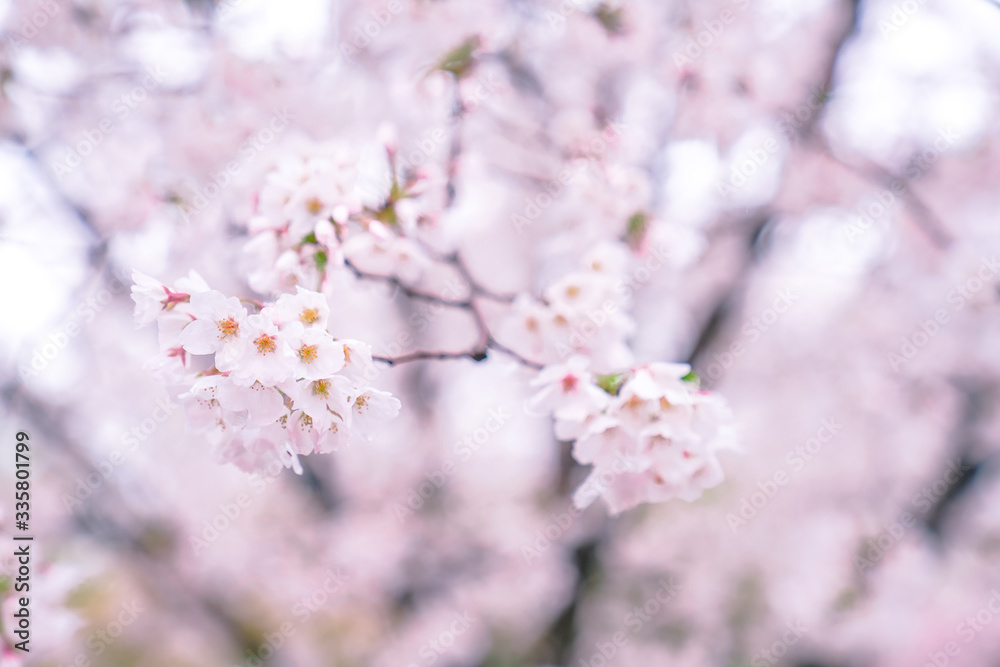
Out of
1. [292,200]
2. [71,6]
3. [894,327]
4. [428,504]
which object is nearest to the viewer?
[292,200]

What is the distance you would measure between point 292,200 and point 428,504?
3387 millimetres

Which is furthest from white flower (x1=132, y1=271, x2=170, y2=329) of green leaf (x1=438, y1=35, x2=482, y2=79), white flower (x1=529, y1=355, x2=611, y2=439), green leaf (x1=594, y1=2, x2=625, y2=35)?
green leaf (x1=594, y1=2, x2=625, y2=35)

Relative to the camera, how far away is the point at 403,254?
1463 millimetres

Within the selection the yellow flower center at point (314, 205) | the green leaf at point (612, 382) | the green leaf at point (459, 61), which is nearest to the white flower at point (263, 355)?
the yellow flower center at point (314, 205)

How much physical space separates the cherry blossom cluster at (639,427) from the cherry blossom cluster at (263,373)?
37 centimetres

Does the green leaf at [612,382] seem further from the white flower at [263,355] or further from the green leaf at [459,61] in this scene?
the green leaf at [459,61]

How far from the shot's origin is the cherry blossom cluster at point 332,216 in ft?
4.12

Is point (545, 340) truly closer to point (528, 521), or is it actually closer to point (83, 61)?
point (83, 61)

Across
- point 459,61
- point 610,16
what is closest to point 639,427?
point 459,61

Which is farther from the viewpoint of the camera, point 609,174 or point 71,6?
point 71,6

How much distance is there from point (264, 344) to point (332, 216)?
1.43ft

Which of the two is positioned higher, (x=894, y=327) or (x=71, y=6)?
(x=71, y=6)

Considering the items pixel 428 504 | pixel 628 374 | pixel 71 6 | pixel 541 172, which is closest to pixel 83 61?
pixel 71 6

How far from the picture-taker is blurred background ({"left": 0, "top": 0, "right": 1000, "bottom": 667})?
7.32 feet
